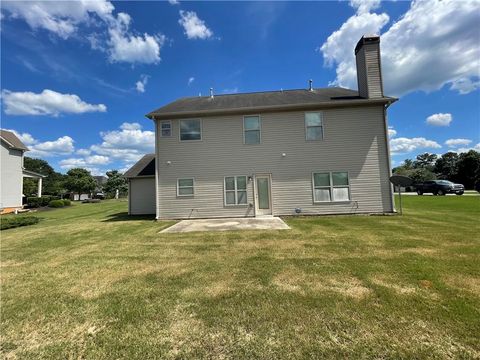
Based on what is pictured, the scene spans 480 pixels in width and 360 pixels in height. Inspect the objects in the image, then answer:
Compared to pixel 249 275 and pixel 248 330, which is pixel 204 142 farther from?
pixel 248 330

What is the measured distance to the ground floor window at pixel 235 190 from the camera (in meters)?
12.6

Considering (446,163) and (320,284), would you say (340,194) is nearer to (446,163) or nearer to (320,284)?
(320,284)

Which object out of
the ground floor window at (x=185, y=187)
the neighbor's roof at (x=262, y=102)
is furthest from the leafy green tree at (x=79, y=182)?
the ground floor window at (x=185, y=187)

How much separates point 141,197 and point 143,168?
1.96m

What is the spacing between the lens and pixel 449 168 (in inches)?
2265

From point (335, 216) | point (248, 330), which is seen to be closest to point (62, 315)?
point (248, 330)

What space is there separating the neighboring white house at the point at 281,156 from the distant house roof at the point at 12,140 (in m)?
17.4

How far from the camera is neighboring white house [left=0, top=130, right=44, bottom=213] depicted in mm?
20672

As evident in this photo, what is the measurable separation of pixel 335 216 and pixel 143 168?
12140 millimetres

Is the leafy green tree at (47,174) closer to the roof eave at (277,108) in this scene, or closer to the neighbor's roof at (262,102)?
the neighbor's roof at (262,102)

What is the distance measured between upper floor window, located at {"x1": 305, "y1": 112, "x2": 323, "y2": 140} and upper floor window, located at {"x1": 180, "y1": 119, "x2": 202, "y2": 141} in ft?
17.9

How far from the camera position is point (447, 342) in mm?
2570

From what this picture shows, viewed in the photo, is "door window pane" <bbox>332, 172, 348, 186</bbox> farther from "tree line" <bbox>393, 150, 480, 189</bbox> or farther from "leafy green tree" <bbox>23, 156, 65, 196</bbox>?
"leafy green tree" <bbox>23, 156, 65, 196</bbox>

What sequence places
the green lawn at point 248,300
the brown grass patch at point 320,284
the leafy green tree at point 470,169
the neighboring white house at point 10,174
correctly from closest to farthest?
the green lawn at point 248,300, the brown grass patch at point 320,284, the neighboring white house at point 10,174, the leafy green tree at point 470,169
